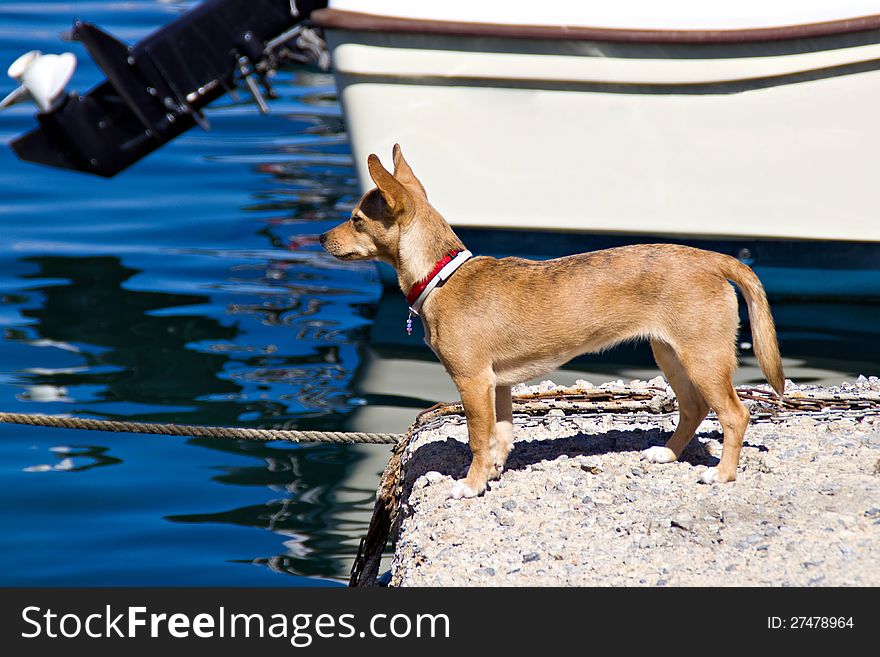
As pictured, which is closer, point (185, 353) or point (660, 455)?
point (660, 455)

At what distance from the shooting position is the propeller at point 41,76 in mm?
8789

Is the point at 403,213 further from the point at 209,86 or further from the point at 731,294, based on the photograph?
the point at 209,86

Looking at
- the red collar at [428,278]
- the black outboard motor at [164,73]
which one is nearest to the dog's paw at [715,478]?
the red collar at [428,278]

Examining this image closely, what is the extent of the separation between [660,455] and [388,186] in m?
1.55

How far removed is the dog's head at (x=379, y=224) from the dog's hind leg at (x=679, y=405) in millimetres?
1055

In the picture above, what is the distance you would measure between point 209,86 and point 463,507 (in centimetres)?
541

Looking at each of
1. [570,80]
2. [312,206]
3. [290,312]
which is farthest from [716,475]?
[312,206]

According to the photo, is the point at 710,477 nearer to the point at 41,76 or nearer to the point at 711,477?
the point at 711,477

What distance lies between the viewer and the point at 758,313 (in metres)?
4.36

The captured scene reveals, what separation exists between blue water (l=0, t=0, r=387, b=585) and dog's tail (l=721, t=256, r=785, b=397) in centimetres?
240

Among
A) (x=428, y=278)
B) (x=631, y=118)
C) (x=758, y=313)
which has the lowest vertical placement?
(x=631, y=118)

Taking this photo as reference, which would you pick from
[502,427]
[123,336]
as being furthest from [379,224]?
[123,336]

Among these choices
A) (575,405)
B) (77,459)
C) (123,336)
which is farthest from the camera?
(123,336)

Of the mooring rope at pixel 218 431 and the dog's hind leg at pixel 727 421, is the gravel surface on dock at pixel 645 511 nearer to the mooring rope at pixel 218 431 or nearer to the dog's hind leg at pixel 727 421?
the dog's hind leg at pixel 727 421
